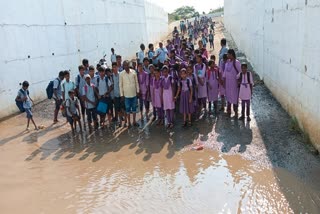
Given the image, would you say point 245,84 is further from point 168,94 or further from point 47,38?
point 47,38

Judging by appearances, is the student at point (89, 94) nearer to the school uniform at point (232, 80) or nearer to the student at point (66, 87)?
the student at point (66, 87)

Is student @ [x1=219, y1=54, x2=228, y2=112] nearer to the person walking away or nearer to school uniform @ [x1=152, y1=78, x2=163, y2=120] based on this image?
the person walking away

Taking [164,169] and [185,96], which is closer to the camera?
[164,169]

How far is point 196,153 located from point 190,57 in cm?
456

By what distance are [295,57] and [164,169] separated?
4.08 meters

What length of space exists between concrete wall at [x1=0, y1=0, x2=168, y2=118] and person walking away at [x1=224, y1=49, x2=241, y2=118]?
6.46 meters

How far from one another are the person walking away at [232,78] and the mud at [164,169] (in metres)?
0.56

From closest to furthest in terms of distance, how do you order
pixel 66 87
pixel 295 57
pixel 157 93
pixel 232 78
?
pixel 295 57, pixel 157 93, pixel 66 87, pixel 232 78

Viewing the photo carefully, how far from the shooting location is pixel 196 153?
6953mm

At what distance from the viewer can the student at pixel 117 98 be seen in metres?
8.69

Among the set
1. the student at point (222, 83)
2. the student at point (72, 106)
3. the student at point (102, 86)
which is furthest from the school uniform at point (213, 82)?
the student at point (72, 106)

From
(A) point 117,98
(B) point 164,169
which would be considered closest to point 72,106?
(A) point 117,98

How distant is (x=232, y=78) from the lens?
8.83m

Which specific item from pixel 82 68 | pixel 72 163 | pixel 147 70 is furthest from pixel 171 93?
pixel 72 163
